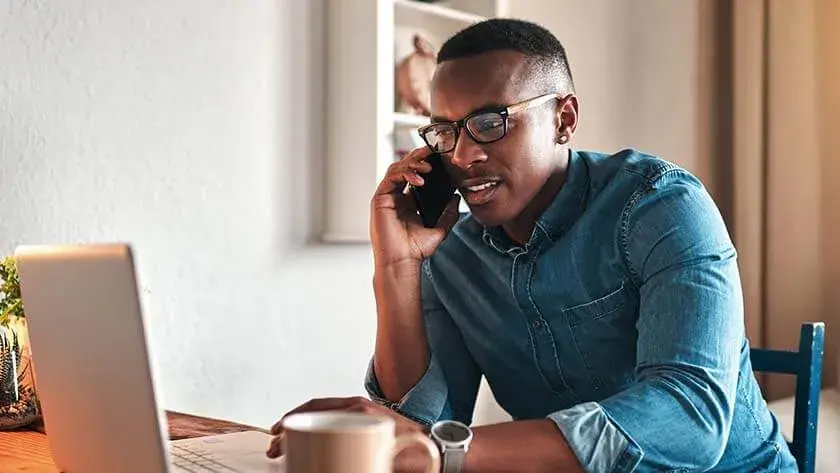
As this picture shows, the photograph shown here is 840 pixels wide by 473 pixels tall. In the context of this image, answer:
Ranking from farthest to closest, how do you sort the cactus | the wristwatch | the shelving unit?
the shelving unit
the cactus
the wristwatch

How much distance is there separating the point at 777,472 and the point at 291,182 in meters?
1.04

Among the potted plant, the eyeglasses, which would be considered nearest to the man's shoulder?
the eyeglasses

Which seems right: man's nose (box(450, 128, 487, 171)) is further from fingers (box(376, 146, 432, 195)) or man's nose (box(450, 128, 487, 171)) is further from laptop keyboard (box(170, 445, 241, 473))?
laptop keyboard (box(170, 445, 241, 473))

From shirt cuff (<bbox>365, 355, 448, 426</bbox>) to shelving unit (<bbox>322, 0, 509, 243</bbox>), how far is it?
60 centimetres

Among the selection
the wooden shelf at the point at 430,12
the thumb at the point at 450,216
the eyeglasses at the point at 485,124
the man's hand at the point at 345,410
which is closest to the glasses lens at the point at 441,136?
the eyeglasses at the point at 485,124

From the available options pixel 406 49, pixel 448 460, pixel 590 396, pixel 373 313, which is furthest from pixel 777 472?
pixel 406 49

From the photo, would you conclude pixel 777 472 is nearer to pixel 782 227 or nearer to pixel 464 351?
pixel 464 351

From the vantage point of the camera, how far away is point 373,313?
1.98 meters

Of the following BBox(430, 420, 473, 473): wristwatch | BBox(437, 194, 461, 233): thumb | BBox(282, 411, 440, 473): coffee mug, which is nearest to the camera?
BBox(282, 411, 440, 473): coffee mug

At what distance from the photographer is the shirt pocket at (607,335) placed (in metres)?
1.19

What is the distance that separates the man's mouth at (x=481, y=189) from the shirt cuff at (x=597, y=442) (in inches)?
15.6

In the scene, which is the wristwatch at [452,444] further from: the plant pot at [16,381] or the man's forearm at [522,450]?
the plant pot at [16,381]

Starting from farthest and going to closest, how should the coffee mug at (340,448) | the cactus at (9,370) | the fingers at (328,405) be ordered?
the cactus at (9,370), the fingers at (328,405), the coffee mug at (340,448)

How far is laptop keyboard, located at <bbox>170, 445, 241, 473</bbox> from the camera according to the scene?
92 cm
